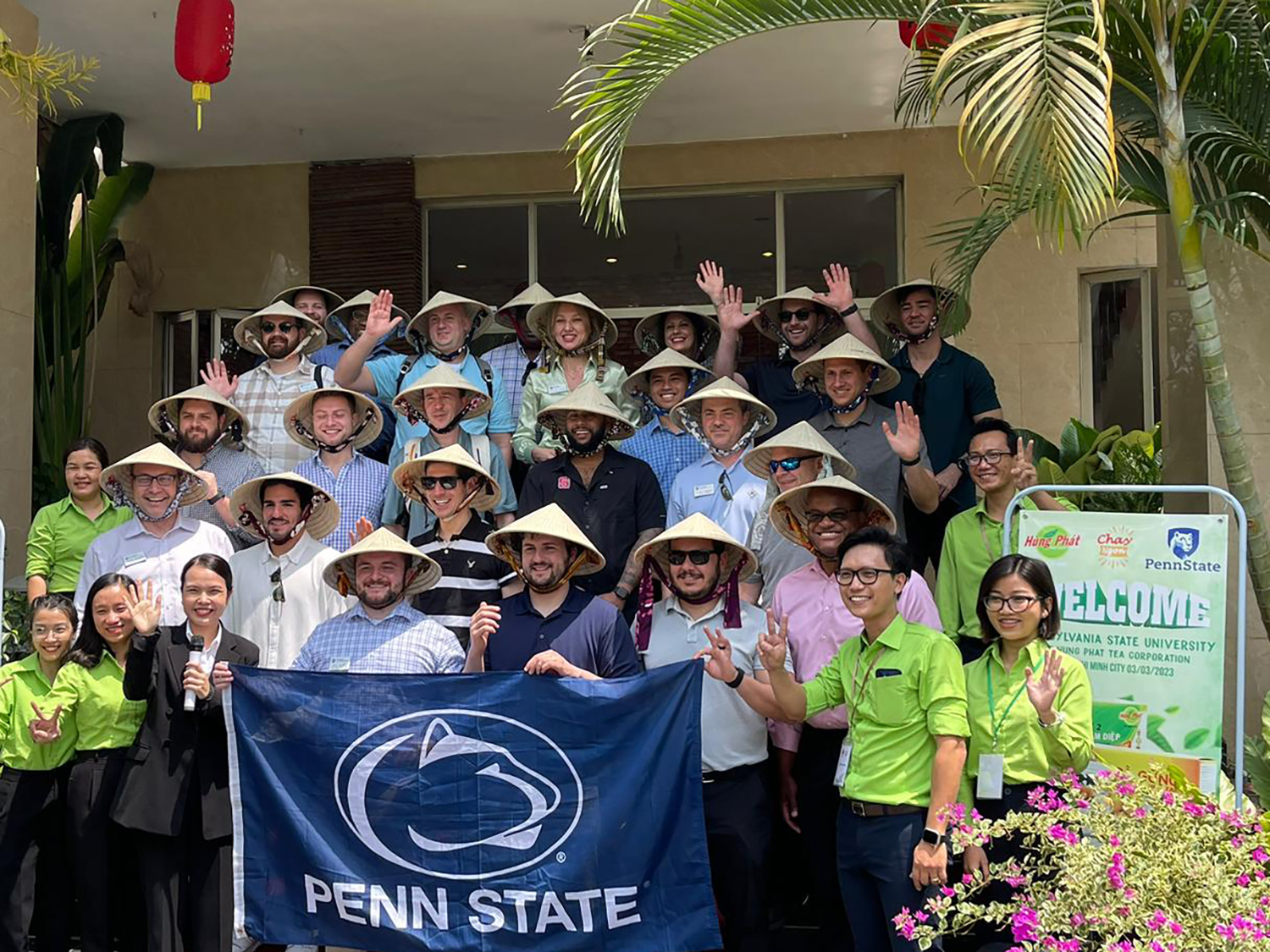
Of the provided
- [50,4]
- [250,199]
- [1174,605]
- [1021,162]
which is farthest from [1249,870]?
[250,199]

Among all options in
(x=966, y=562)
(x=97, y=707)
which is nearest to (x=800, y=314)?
(x=966, y=562)

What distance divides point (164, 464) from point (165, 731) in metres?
1.37

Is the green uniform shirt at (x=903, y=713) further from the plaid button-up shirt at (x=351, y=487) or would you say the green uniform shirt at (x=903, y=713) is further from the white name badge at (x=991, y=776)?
the plaid button-up shirt at (x=351, y=487)

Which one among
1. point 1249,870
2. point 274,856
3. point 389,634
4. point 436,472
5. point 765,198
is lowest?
point 274,856

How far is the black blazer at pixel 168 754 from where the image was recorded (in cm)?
509

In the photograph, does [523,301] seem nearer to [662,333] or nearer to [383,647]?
[662,333]

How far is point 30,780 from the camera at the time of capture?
533cm

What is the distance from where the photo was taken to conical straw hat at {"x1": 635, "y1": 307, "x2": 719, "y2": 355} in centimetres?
721

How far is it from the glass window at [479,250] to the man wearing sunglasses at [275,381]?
4.16 meters

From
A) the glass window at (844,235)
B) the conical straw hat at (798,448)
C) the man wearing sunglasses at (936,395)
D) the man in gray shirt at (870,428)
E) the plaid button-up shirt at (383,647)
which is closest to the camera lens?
the plaid button-up shirt at (383,647)

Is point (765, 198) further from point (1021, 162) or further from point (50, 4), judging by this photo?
point (1021, 162)

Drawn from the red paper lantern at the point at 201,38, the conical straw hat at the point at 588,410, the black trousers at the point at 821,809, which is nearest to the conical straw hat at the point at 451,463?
the conical straw hat at the point at 588,410

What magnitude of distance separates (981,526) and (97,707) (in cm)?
341

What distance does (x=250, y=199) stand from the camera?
454 inches
